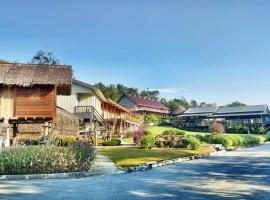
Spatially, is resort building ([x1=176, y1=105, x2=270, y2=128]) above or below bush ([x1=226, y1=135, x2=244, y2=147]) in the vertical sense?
above

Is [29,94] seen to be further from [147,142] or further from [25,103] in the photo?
[147,142]

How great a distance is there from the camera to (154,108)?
110m

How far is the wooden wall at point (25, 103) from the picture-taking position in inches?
1079

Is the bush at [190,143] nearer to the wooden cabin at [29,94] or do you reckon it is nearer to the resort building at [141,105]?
the wooden cabin at [29,94]

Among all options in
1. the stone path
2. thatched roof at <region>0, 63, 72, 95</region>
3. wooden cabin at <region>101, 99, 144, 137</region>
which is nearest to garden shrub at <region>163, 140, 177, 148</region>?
thatched roof at <region>0, 63, 72, 95</region>

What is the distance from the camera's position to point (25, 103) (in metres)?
27.5

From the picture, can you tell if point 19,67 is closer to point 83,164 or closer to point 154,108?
point 83,164

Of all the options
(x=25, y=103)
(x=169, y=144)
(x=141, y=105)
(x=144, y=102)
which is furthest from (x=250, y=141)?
(x=144, y=102)

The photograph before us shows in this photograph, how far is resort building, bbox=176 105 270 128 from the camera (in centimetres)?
8431

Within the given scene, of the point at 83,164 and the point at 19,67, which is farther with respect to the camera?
the point at 19,67

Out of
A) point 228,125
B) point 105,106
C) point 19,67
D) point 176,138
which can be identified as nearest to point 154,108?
point 228,125

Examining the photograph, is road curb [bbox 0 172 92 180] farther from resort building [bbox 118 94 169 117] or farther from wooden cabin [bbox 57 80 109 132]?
resort building [bbox 118 94 169 117]

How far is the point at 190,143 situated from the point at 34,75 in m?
13.7

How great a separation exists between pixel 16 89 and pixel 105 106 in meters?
27.5
